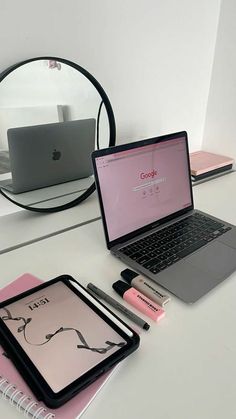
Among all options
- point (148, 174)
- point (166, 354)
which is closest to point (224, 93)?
point (148, 174)

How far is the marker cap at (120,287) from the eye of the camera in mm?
588

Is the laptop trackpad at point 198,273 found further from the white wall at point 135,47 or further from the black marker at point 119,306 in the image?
the white wall at point 135,47

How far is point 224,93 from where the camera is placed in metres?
1.25

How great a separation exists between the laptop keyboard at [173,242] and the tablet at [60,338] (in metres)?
0.17

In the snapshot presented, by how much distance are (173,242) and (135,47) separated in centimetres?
61

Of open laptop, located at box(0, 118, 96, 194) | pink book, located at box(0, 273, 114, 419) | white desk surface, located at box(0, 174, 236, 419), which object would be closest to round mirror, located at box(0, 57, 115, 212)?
open laptop, located at box(0, 118, 96, 194)

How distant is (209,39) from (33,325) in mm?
1165

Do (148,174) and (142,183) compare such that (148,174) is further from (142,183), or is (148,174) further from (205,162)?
(205,162)

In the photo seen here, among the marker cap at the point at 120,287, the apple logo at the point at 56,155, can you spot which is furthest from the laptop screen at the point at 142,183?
the apple logo at the point at 56,155

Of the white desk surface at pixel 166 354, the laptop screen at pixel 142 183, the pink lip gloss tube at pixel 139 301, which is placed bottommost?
the white desk surface at pixel 166 354

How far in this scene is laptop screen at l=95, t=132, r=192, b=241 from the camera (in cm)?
70

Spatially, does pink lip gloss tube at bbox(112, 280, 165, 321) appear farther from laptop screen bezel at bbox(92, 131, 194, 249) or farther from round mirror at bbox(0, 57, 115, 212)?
round mirror at bbox(0, 57, 115, 212)

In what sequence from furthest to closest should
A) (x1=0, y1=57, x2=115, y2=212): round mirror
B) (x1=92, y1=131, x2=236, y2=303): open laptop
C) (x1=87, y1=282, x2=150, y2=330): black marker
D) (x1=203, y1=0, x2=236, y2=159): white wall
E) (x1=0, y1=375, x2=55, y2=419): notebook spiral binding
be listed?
1. (x1=203, y1=0, x2=236, y2=159): white wall
2. (x1=0, y1=57, x2=115, y2=212): round mirror
3. (x1=92, y1=131, x2=236, y2=303): open laptop
4. (x1=87, y1=282, x2=150, y2=330): black marker
5. (x1=0, y1=375, x2=55, y2=419): notebook spiral binding

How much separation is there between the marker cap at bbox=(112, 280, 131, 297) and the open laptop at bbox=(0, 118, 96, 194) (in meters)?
0.38
